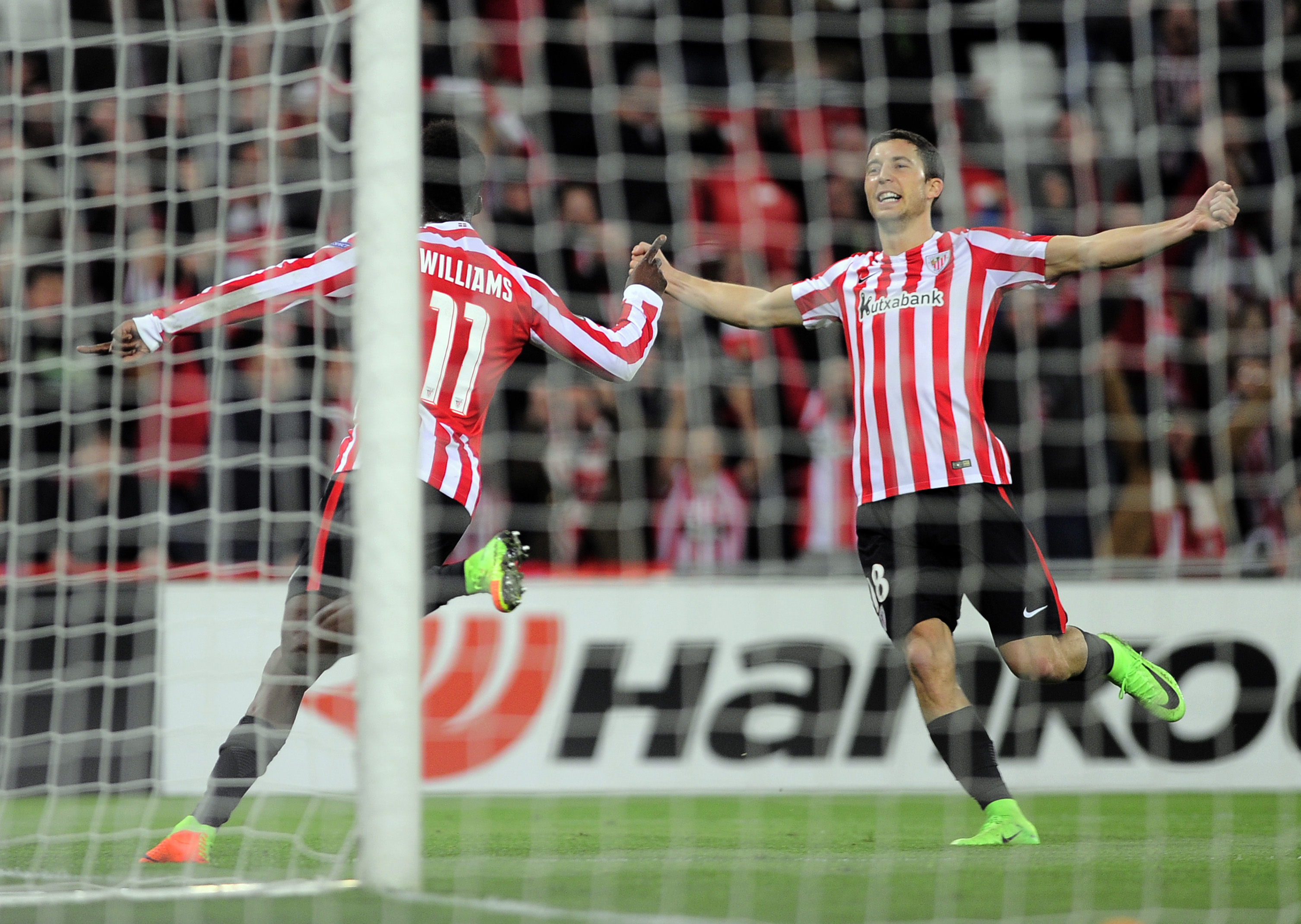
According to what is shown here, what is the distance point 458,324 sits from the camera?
440 centimetres

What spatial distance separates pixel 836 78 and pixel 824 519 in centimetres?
230

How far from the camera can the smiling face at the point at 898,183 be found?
4.69 meters

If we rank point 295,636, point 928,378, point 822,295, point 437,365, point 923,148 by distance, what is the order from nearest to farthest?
point 295,636 < point 437,365 < point 928,378 < point 923,148 < point 822,295

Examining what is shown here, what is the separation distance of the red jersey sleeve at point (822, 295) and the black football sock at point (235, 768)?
1996 millimetres

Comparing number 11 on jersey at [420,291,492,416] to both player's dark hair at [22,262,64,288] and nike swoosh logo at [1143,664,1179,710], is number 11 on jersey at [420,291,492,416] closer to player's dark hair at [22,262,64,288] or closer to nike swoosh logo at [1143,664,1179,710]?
nike swoosh logo at [1143,664,1179,710]

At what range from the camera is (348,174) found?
836 cm

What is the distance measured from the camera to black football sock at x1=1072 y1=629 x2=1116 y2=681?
4.64 meters

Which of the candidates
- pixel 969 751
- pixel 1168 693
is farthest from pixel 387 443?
pixel 1168 693

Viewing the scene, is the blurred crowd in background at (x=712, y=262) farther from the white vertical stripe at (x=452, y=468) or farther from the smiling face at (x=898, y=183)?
the smiling face at (x=898, y=183)

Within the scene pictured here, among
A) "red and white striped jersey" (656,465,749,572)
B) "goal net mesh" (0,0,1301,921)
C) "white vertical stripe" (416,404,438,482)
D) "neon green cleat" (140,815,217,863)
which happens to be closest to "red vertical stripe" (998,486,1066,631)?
"goal net mesh" (0,0,1301,921)

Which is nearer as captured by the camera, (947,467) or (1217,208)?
(1217,208)

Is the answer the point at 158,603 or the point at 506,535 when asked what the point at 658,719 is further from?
the point at 506,535

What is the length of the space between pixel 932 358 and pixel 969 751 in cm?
112

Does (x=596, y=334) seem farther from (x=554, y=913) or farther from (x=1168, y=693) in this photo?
(x=1168, y=693)
